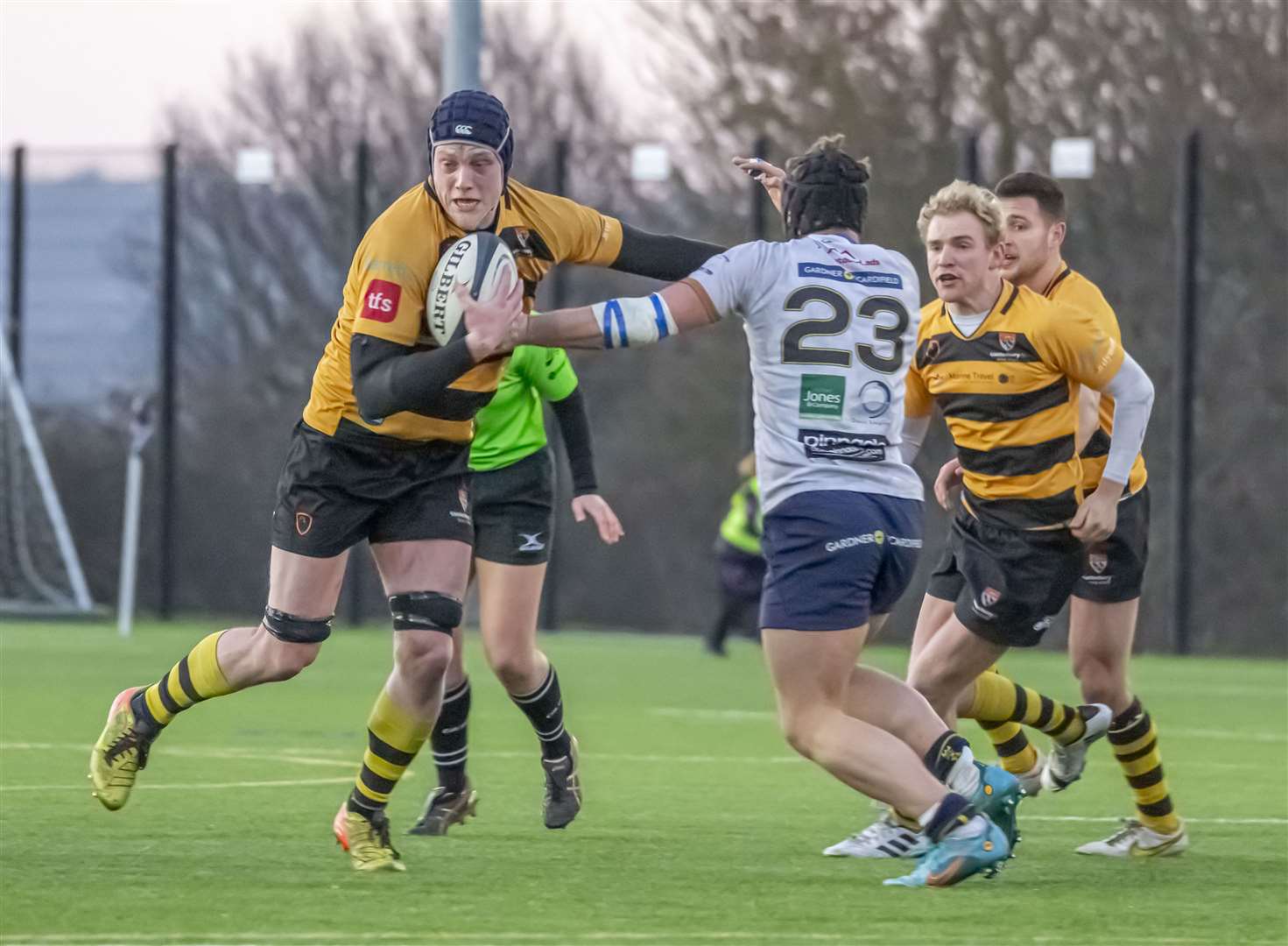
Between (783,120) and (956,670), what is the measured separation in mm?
14548

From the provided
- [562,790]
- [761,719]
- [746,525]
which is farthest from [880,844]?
[746,525]

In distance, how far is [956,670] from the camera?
6195 millimetres

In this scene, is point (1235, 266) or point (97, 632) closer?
point (97, 632)

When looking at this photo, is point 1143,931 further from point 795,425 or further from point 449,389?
point 449,389

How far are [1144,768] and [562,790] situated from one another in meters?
1.74

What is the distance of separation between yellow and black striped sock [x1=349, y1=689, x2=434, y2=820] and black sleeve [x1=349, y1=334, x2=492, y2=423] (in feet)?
2.74

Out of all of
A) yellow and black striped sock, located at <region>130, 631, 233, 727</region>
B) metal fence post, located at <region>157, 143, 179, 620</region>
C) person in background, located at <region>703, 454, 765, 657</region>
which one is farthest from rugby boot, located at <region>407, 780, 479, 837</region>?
metal fence post, located at <region>157, 143, 179, 620</region>

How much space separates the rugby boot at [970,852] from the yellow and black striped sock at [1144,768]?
116cm

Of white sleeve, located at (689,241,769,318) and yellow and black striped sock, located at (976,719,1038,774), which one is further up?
white sleeve, located at (689,241,769,318)

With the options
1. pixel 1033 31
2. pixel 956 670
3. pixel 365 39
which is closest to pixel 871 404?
pixel 956 670

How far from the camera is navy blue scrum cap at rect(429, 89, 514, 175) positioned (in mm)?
5668

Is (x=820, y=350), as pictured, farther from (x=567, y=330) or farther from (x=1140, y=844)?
(x=1140, y=844)

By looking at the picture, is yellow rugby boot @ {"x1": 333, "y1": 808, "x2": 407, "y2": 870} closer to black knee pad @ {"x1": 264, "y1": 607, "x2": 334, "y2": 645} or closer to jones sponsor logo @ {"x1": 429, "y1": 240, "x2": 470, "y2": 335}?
black knee pad @ {"x1": 264, "y1": 607, "x2": 334, "y2": 645}

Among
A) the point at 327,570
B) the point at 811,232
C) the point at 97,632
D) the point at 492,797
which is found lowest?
the point at 97,632
